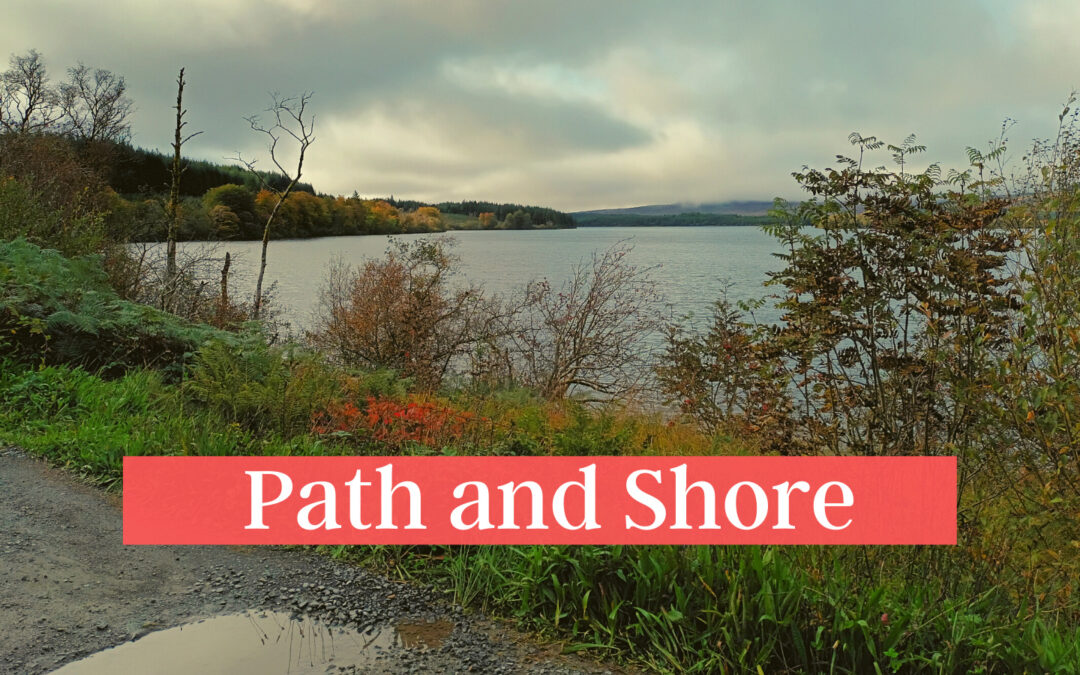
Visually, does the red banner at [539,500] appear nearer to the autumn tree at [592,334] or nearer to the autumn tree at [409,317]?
A: the autumn tree at [409,317]

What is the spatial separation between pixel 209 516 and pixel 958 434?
4927 millimetres

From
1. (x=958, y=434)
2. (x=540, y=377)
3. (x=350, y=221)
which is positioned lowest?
(x=540, y=377)

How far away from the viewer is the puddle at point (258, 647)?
3.39 meters

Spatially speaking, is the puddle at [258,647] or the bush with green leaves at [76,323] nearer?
the puddle at [258,647]

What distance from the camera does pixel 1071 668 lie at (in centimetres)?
292

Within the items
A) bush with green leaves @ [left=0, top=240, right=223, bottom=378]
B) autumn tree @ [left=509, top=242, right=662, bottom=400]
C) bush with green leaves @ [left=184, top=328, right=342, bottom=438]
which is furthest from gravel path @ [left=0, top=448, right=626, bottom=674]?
autumn tree @ [left=509, top=242, right=662, bottom=400]

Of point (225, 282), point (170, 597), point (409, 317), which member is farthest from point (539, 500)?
point (225, 282)

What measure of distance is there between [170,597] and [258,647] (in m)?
0.81

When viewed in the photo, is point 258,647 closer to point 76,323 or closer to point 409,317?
point 76,323

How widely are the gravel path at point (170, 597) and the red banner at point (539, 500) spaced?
28 centimetres

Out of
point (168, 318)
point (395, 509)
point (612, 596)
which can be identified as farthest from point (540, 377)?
point (612, 596)

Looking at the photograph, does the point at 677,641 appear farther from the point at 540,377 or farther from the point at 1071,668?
the point at 540,377

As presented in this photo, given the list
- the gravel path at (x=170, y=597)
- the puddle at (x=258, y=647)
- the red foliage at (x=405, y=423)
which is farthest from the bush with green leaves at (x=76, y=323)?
the puddle at (x=258, y=647)

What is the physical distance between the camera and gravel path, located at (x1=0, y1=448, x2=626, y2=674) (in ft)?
11.5
